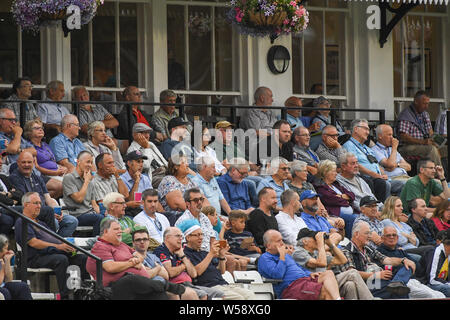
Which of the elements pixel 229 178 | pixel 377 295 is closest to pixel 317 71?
pixel 229 178

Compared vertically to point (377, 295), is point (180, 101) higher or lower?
higher

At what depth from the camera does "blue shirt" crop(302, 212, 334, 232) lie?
15883 mm

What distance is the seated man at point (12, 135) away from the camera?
15.2 metres

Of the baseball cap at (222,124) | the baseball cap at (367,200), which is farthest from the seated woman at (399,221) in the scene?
the baseball cap at (222,124)

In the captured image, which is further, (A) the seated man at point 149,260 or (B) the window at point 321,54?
(B) the window at point 321,54

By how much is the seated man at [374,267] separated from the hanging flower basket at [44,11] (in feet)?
14.4

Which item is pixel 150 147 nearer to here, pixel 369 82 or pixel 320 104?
pixel 320 104

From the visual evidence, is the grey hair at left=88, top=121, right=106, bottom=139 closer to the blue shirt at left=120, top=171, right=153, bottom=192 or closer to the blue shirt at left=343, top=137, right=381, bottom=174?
the blue shirt at left=120, top=171, right=153, bottom=192

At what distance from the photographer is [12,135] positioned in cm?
1555

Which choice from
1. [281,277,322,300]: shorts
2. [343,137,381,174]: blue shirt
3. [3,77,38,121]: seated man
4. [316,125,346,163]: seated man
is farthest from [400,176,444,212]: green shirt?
[3,77,38,121]: seated man

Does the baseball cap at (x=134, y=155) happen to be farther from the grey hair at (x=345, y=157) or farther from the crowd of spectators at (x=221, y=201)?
the grey hair at (x=345, y=157)

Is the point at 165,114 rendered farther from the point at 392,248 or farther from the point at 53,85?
the point at 392,248

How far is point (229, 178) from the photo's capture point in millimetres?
16500

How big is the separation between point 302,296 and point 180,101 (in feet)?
19.1
